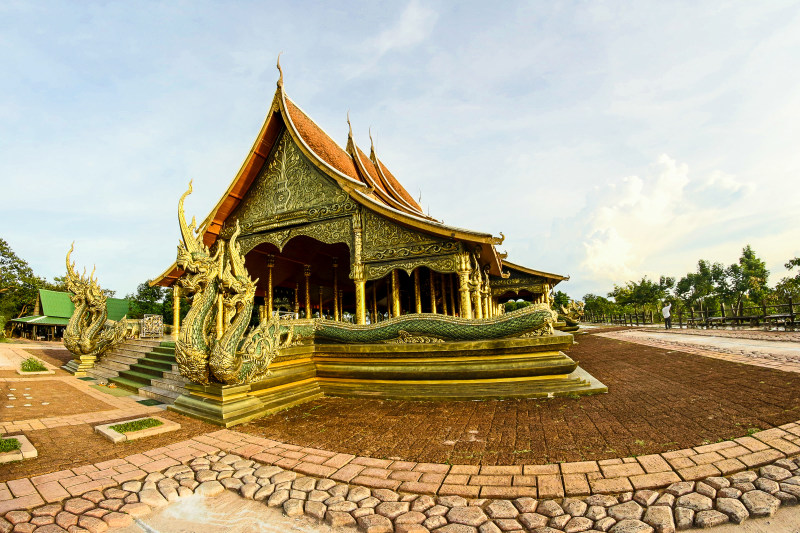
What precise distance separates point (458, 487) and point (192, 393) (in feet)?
15.4

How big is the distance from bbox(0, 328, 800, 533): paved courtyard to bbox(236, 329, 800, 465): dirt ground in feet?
0.09

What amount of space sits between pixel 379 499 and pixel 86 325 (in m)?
12.6

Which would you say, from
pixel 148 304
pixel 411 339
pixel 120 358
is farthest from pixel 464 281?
pixel 148 304

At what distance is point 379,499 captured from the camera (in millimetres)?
2730

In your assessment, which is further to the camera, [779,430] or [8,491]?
[779,430]

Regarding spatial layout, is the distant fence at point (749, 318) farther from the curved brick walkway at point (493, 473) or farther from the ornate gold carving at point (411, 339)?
the curved brick walkway at point (493, 473)

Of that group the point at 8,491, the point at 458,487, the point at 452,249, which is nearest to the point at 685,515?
the point at 458,487

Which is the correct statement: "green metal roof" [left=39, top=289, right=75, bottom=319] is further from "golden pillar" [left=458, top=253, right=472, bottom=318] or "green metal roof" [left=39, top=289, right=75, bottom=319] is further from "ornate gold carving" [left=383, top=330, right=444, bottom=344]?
"golden pillar" [left=458, top=253, right=472, bottom=318]

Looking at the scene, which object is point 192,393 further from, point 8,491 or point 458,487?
point 458,487

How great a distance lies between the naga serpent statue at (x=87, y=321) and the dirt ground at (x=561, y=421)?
8.88 meters

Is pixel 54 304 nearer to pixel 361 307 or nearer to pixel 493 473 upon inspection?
pixel 361 307

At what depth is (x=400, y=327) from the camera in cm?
679

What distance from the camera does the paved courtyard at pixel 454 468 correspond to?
95.6 inches

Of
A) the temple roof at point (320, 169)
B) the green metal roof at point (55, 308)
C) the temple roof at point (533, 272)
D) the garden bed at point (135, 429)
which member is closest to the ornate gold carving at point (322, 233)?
the temple roof at point (320, 169)
